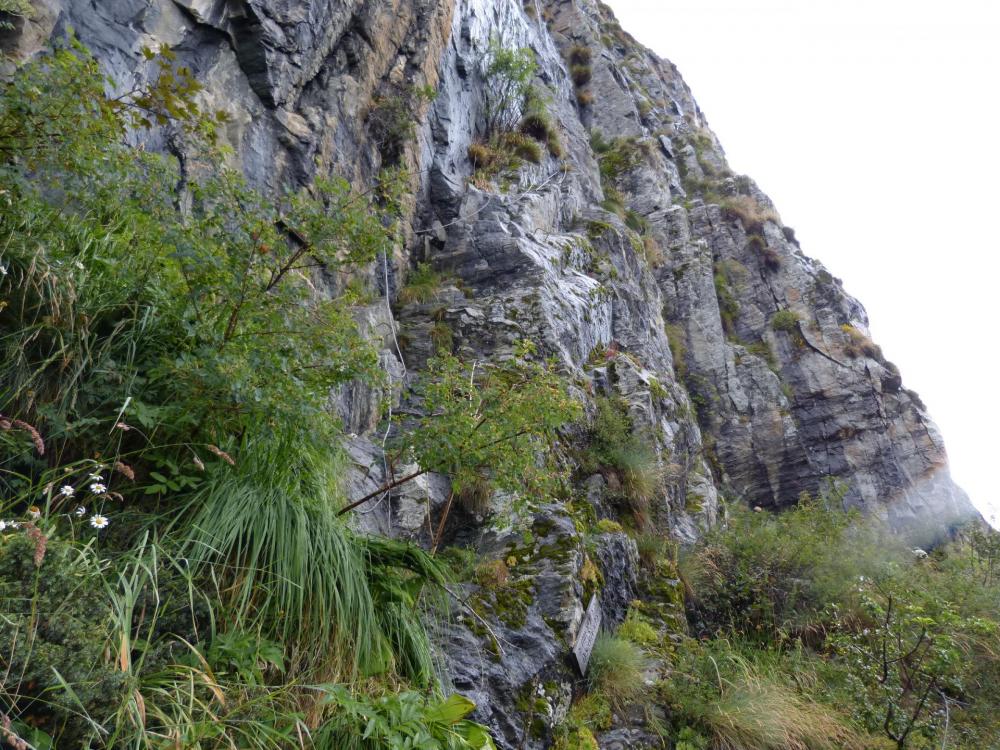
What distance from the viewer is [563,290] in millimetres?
8523

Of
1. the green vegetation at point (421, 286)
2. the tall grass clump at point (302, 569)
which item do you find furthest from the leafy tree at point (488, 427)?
the green vegetation at point (421, 286)

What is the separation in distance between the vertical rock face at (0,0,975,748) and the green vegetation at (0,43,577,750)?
32.2 inches

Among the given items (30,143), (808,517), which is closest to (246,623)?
(30,143)

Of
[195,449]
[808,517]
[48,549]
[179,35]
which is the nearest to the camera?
[48,549]

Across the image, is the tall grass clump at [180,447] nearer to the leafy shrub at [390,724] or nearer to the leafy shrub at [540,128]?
the leafy shrub at [390,724]

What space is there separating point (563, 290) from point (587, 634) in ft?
16.7

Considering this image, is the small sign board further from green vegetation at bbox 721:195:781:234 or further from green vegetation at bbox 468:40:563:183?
green vegetation at bbox 721:195:781:234

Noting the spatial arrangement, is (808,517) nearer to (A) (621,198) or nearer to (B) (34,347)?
(B) (34,347)

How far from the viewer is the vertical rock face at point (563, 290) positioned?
15.2 ft

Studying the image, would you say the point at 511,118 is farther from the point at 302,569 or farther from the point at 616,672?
the point at 302,569

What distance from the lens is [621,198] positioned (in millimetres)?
16625

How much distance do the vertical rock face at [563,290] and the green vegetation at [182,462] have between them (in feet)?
2.68

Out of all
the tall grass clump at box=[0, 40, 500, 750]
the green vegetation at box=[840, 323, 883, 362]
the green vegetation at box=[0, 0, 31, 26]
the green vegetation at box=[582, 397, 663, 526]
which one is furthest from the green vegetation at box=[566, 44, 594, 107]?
the tall grass clump at box=[0, 40, 500, 750]

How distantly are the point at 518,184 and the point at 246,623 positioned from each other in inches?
372
